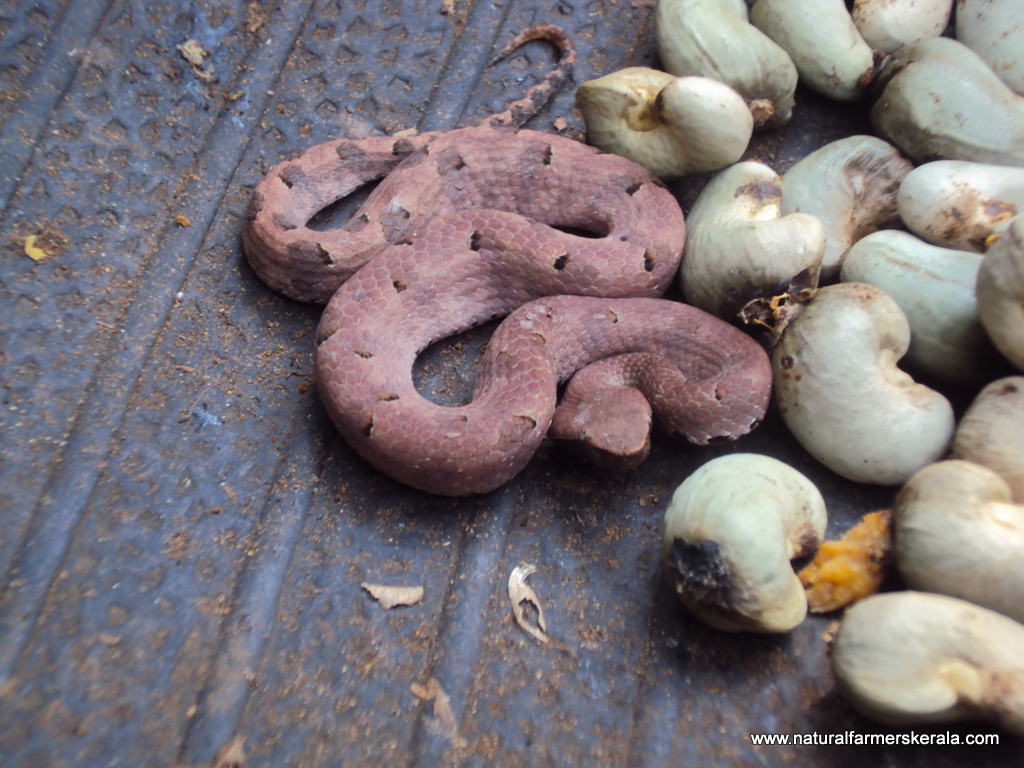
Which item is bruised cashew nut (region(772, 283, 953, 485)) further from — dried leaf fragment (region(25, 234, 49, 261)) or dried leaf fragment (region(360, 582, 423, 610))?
dried leaf fragment (region(25, 234, 49, 261))

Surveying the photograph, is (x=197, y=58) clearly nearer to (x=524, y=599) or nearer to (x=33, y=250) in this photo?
(x=33, y=250)

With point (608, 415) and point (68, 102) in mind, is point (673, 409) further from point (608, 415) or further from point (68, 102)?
point (68, 102)

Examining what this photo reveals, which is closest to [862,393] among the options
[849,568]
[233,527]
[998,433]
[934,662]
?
[998,433]

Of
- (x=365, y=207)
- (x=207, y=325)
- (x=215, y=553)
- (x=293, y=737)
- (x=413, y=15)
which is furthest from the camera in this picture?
(x=413, y=15)

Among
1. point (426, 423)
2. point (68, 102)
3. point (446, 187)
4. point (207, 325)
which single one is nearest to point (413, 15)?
point (446, 187)

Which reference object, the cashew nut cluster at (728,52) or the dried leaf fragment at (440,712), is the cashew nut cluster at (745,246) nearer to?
the cashew nut cluster at (728,52)

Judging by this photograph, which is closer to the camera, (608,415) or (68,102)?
(608,415)
